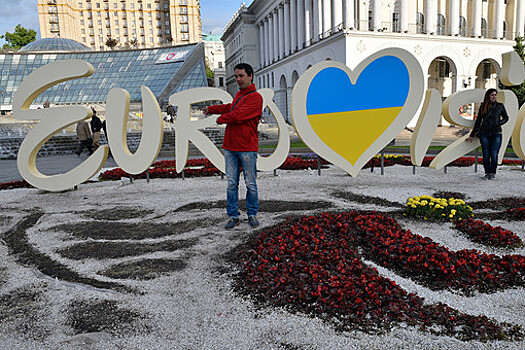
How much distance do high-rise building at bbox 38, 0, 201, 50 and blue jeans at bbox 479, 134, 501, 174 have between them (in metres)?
93.9

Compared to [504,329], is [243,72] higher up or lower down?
higher up

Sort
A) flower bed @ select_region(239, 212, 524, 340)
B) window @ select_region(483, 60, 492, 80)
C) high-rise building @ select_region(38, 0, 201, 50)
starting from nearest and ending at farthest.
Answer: flower bed @ select_region(239, 212, 524, 340)
window @ select_region(483, 60, 492, 80)
high-rise building @ select_region(38, 0, 201, 50)

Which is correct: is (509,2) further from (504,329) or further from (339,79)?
(504,329)

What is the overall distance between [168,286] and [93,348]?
972 millimetres

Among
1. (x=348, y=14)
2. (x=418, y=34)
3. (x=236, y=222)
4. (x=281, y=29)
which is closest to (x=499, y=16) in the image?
(x=418, y=34)

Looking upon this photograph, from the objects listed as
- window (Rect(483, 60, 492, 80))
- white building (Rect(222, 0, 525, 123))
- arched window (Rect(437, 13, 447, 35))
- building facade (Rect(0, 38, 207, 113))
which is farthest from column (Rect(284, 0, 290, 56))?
window (Rect(483, 60, 492, 80))

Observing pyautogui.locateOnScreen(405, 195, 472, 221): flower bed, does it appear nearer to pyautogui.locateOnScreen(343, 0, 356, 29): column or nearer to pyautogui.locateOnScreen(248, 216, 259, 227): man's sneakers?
pyautogui.locateOnScreen(248, 216, 259, 227): man's sneakers

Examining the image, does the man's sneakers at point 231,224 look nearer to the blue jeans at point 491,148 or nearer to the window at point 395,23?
the blue jeans at point 491,148

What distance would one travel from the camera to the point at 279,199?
673 cm

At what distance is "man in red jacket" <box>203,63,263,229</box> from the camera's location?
473cm

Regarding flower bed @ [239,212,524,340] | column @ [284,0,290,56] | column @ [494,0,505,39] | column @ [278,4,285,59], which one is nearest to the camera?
flower bed @ [239,212,524,340]

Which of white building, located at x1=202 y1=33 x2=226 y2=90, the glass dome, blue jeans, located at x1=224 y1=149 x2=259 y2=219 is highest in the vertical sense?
white building, located at x1=202 y1=33 x2=226 y2=90

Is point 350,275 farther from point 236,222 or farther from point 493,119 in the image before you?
point 493,119

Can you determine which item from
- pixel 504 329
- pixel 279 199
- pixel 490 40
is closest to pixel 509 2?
pixel 490 40
